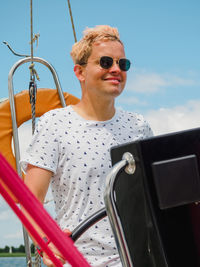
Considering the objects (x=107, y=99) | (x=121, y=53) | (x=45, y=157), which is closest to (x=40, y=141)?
(x=45, y=157)

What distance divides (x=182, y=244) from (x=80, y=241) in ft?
2.35

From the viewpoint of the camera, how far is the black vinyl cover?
0.74m

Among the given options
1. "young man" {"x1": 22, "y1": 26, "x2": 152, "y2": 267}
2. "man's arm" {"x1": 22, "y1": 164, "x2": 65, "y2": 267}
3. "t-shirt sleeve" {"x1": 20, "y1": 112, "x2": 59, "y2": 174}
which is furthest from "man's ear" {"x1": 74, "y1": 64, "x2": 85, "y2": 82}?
"man's arm" {"x1": 22, "y1": 164, "x2": 65, "y2": 267}

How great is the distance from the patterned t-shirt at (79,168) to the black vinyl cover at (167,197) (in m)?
0.63

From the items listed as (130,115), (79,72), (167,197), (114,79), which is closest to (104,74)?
(114,79)

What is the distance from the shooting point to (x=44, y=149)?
58.4 inches

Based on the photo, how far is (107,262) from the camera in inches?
54.7

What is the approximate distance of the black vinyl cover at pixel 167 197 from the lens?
735mm

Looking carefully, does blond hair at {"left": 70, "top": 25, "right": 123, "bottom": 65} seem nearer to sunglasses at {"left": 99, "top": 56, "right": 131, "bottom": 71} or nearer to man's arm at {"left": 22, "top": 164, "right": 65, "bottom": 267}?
sunglasses at {"left": 99, "top": 56, "right": 131, "bottom": 71}

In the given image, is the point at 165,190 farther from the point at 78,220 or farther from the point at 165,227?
the point at 78,220

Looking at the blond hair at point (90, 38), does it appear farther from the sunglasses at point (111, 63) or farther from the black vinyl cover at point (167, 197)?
the black vinyl cover at point (167, 197)

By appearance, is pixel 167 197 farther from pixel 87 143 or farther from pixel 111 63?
pixel 111 63

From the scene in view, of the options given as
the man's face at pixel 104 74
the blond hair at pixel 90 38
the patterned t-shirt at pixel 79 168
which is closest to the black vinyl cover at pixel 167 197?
the patterned t-shirt at pixel 79 168

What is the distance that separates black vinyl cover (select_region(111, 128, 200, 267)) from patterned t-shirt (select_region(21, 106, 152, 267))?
634 millimetres
